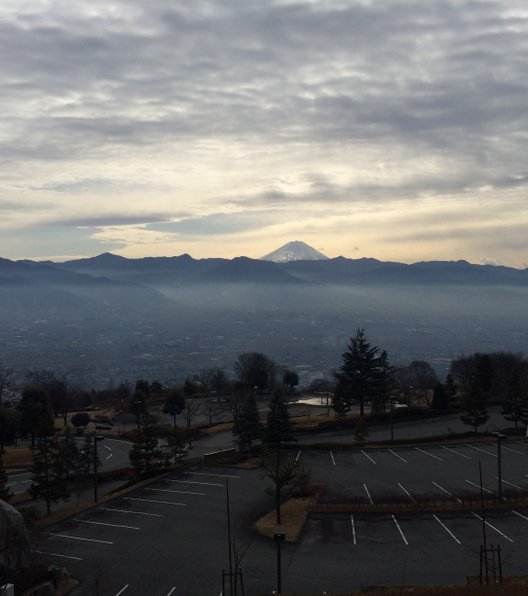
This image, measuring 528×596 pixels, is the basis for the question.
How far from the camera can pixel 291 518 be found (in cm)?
2200

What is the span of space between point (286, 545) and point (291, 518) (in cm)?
238

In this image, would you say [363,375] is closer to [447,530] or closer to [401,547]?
[447,530]

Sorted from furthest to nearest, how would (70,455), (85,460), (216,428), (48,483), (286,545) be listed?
(216,428) → (85,460) → (70,455) → (48,483) → (286,545)

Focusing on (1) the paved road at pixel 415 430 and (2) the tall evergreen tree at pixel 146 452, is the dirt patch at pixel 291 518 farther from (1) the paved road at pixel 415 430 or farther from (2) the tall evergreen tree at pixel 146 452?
(1) the paved road at pixel 415 430

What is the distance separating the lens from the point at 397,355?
15188 centimetres

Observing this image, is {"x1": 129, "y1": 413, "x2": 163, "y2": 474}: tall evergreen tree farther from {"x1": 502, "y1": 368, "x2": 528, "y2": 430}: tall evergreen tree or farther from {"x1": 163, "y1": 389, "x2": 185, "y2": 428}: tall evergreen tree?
{"x1": 502, "y1": 368, "x2": 528, "y2": 430}: tall evergreen tree

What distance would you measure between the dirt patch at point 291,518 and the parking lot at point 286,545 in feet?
1.13

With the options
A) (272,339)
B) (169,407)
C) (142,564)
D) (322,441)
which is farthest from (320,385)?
(272,339)

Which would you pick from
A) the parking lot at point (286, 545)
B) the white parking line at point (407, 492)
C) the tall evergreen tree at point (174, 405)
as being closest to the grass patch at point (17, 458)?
the tall evergreen tree at point (174, 405)

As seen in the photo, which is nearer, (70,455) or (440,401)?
(70,455)

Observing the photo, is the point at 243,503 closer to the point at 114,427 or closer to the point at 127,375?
the point at 114,427

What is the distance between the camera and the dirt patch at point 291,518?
67.6ft

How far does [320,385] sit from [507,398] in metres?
36.0

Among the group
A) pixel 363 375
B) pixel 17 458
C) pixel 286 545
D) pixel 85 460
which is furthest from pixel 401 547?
pixel 17 458
